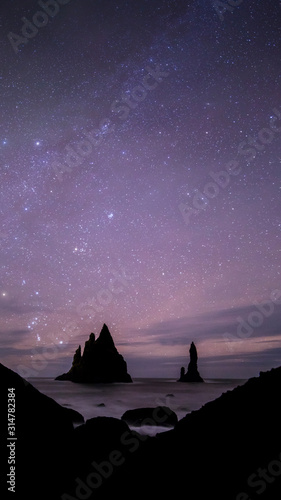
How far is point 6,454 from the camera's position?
6.61 metres

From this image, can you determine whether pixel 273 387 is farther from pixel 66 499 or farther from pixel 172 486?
pixel 66 499

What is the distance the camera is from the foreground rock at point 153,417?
677 inches

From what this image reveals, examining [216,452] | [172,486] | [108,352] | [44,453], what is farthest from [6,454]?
[108,352]

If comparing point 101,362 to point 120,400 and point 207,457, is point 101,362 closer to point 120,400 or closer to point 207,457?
point 120,400

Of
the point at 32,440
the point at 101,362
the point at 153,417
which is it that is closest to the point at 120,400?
the point at 153,417

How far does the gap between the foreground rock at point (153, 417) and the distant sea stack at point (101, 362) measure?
74.0 m

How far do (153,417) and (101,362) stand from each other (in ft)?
251

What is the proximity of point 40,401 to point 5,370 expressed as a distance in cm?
122

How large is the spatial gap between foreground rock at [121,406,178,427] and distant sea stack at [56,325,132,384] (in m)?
74.0

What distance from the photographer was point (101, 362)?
8975 cm

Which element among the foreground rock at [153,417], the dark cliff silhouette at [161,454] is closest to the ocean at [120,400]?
the foreground rock at [153,417]

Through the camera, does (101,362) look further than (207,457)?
Yes

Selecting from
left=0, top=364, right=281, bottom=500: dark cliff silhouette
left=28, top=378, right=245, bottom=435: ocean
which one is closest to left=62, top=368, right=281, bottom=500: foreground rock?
left=0, top=364, right=281, bottom=500: dark cliff silhouette

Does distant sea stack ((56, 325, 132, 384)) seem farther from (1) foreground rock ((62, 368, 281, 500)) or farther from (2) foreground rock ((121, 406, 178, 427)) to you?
(1) foreground rock ((62, 368, 281, 500))
